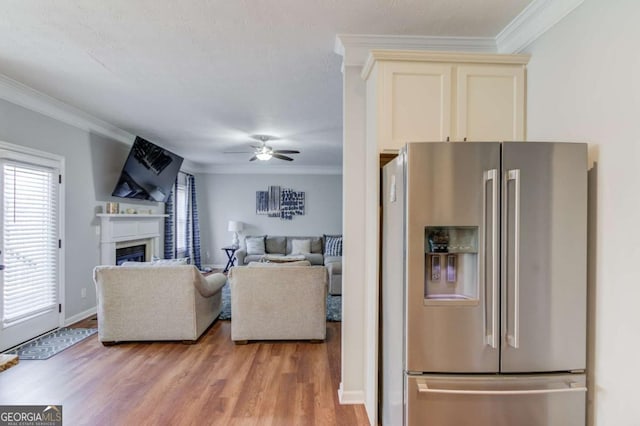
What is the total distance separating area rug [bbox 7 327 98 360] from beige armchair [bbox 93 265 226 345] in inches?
14.7

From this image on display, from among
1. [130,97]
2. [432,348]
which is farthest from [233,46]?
[432,348]

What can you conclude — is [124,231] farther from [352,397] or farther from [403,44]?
[403,44]

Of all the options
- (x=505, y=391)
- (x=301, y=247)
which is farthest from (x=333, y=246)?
(x=505, y=391)

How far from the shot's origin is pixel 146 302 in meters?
3.41

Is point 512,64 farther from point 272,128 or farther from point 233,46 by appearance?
point 272,128

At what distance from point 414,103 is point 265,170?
21.1 ft

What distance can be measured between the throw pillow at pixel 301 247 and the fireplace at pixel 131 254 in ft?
9.90

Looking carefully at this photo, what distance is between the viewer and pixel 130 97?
11.2 ft

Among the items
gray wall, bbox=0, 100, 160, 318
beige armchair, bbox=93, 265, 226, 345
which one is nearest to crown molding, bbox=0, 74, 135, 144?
gray wall, bbox=0, 100, 160, 318

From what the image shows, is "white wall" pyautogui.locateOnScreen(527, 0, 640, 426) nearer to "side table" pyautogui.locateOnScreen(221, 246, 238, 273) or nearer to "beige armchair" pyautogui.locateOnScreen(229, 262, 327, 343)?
"beige armchair" pyautogui.locateOnScreen(229, 262, 327, 343)

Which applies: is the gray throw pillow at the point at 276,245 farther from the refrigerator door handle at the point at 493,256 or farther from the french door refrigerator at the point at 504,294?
the refrigerator door handle at the point at 493,256

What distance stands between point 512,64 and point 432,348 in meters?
1.72

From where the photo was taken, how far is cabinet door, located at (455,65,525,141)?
1962mm

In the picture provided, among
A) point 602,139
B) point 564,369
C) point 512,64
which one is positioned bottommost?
point 564,369
